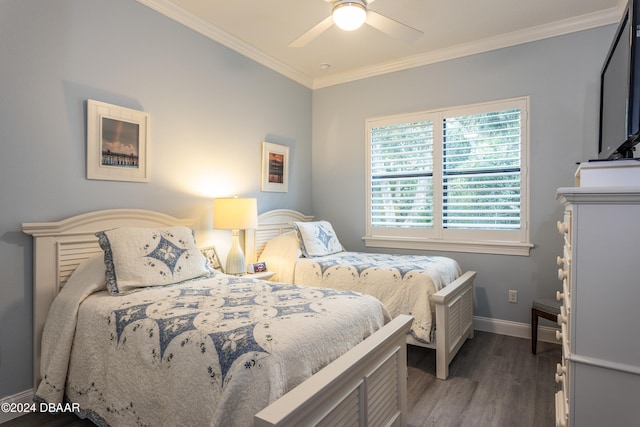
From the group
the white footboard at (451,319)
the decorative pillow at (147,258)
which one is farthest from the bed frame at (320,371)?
the white footboard at (451,319)

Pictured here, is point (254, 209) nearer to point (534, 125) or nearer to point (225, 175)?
point (225, 175)

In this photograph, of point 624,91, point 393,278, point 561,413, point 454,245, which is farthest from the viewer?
point 454,245

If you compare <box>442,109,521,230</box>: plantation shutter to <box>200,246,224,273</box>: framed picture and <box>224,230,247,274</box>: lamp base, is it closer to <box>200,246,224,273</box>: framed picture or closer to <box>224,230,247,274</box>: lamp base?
<box>224,230,247,274</box>: lamp base

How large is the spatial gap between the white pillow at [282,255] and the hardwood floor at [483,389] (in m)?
1.30

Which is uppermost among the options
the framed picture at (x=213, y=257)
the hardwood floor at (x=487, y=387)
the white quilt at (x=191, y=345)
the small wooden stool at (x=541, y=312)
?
the framed picture at (x=213, y=257)

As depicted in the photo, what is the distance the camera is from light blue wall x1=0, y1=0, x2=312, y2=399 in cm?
205

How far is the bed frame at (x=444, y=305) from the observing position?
2570 mm

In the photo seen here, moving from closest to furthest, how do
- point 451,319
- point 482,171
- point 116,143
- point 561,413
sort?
point 561,413, point 116,143, point 451,319, point 482,171

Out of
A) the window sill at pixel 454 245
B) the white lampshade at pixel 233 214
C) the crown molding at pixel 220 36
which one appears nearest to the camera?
the crown molding at pixel 220 36

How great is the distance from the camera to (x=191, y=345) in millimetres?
1409

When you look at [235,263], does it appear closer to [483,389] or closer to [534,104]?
[483,389]

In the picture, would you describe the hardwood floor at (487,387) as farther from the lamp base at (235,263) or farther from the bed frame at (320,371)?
the lamp base at (235,263)

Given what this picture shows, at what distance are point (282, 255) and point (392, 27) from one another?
2.17 meters

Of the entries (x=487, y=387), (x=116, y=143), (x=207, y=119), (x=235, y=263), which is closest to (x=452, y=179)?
(x=487, y=387)
